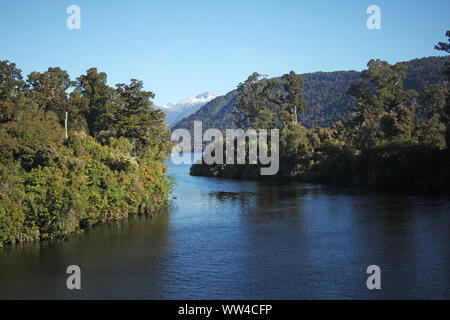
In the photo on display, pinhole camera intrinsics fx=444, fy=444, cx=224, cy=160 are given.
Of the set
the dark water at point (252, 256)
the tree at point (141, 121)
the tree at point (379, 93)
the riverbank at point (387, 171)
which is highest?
the tree at point (379, 93)

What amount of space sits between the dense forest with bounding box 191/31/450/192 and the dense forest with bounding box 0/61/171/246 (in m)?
28.4

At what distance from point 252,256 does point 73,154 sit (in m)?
16.6

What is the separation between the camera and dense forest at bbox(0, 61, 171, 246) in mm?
28250

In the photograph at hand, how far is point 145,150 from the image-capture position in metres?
45.1

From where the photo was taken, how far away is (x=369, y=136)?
61688 millimetres

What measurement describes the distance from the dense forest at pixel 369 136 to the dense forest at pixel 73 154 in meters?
28.4

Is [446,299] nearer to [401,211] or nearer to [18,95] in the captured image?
[401,211]

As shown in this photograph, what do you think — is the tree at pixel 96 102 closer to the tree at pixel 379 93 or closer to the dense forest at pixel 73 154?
the dense forest at pixel 73 154

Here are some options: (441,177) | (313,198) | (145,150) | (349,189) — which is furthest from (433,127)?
(145,150)

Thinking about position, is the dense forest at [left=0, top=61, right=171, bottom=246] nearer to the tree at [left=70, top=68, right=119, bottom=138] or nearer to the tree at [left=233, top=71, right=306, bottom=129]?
the tree at [left=70, top=68, right=119, bottom=138]

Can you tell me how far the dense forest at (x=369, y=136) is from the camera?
171 ft

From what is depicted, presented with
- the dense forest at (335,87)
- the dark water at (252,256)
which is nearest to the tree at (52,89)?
the dark water at (252,256)

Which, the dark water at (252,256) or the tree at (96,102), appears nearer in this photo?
the dark water at (252,256)

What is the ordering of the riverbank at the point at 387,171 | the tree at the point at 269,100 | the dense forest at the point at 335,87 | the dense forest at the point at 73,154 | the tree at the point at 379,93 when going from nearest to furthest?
the dense forest at the point at 73,154 → the riverbank at the point at 387,171 → the tree at the point at 379,93 → the tree at the point at 269,100 → the dense forest at the point at 335,87
